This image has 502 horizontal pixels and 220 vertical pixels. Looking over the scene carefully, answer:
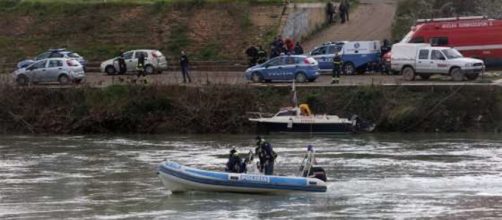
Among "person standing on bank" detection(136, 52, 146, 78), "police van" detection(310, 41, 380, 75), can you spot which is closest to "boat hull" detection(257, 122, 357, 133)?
"police van" detection(310, 41, 380, 75)

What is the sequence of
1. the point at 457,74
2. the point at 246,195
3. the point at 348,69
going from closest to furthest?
1. the point at 246,195
2. the point at 457,74
3. the point at 348,69

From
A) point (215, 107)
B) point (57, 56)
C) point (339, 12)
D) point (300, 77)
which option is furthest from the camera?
point (339, 12)

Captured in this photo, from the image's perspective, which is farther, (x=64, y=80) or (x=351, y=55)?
(x=351, y=55)

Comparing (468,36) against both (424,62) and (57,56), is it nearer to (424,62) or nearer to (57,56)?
(424,62)

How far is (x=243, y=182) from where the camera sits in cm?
3281

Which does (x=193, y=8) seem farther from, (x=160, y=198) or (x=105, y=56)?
(x=160, y=198)

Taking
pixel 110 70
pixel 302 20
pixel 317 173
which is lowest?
pixel 317 173

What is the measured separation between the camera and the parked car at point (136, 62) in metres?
57.5

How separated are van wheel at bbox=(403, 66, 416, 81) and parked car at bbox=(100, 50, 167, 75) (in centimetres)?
1230

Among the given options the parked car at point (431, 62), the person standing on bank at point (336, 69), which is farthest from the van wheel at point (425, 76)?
the person standing on bank at point (336, 69)

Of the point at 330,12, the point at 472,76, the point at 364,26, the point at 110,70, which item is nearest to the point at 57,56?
the point at 110,70

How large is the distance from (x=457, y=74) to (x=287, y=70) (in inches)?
285

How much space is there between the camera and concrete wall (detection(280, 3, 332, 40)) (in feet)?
208

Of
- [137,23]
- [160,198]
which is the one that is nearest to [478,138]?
[160,198]
